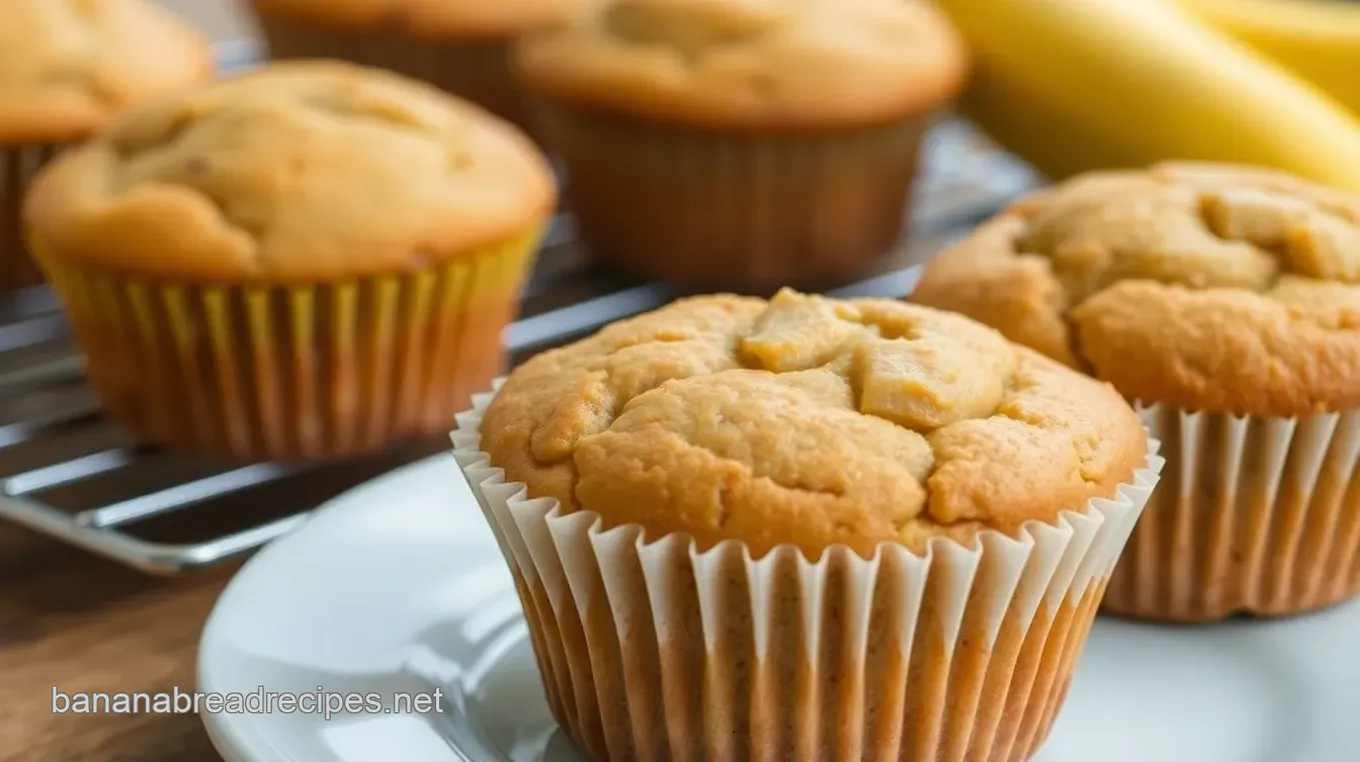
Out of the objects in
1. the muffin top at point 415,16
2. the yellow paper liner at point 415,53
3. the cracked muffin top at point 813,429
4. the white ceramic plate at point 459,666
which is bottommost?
the yellow paper liner at point 415,53

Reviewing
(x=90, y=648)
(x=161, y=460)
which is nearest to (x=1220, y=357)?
(x=90, y=648)

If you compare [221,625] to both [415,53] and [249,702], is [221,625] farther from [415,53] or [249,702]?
[415,53]

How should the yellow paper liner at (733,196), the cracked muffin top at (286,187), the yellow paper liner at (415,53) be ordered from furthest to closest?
the yellow paper liner at (415,53), the yellow paper liner at (733,196), the cracked muffin top at (286,187)

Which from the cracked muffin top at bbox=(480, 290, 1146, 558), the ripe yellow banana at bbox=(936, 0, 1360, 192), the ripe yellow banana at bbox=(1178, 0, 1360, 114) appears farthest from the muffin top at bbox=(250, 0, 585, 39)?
the cracked muffin top at bbox=(480, 290, 1146, 558)

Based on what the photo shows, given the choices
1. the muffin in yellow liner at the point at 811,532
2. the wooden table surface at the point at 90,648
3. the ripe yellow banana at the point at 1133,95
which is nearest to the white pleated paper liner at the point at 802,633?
the muffin in yellow liner at the point at 811,532

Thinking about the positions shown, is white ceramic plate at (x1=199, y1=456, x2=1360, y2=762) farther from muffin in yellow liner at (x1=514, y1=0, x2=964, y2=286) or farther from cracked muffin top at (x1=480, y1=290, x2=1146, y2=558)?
muffin in yellow liner at (x1=514, y1=0, x2=964, y2=286)

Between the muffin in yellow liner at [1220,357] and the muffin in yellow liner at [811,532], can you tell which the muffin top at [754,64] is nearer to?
the muffin in yellow liner at [1220,357]

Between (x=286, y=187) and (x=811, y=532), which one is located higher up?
(x=811, y=532)
